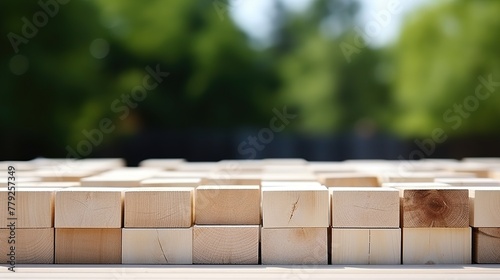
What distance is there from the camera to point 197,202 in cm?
279

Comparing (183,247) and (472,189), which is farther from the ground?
(472,189)

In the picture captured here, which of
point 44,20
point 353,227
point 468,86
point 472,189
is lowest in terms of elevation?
point 353,227

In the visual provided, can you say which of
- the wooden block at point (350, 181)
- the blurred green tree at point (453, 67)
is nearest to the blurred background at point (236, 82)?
the blurred green tree at point (453, 67)

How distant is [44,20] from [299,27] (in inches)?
513

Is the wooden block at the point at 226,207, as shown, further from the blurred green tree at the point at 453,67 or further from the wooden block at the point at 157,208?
the blurred green tree at the point at 453,67

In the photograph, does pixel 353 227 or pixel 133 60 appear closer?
pixel 353 227

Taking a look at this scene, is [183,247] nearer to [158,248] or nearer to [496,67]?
[158,248]

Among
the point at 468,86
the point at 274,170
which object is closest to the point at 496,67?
the point at 468,86

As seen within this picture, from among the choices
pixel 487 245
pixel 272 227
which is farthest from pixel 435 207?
pixel 272 227

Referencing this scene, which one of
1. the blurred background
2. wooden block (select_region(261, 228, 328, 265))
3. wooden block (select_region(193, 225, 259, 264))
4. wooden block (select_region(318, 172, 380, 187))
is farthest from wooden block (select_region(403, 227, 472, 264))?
the blurred background

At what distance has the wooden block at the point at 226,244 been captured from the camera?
9.00 feet

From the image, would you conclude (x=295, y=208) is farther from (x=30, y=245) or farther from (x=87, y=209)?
(x=30, y=245)

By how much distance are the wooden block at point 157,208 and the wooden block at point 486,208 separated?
1.23 m

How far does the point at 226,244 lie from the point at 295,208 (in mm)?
338
